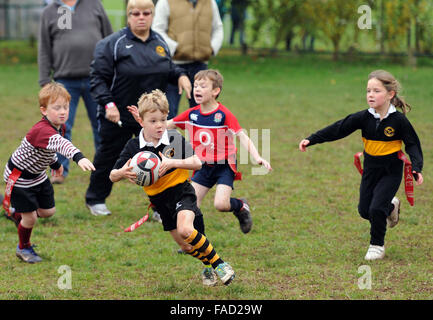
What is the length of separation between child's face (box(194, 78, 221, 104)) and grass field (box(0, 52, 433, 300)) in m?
1.44

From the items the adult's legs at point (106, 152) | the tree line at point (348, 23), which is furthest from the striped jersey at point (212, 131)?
the tree line at point (348, 23)

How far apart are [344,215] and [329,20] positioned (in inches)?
623

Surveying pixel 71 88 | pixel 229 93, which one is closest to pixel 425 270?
pixel 71 88

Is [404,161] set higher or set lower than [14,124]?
higher

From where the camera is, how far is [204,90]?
6512 mm

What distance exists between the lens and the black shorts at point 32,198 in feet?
20.4

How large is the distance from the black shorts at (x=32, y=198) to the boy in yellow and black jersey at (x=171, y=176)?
3.77ft

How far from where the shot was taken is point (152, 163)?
5320 mm

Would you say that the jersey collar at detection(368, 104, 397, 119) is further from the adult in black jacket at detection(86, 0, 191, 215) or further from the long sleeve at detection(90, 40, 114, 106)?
the long sleeve at detection(90, 40, 114, 106)

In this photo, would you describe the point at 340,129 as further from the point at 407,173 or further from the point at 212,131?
the point at 212,131

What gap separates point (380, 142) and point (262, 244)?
1528 millimetres

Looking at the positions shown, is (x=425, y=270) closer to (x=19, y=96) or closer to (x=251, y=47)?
(x=19, y=96)

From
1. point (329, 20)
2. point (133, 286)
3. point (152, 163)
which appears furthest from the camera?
point (329, 20)

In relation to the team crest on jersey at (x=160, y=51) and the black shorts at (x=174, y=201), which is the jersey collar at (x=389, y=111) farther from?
the team crest on jersey at (x=160, y=51)
